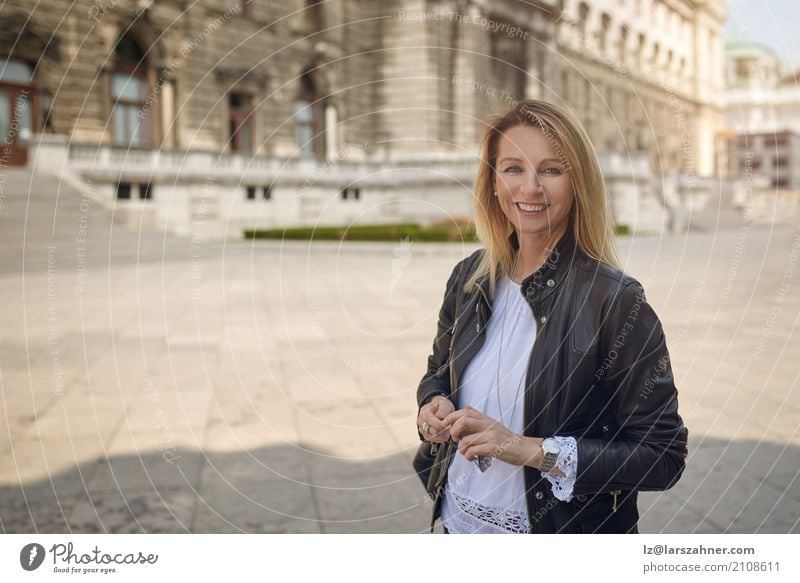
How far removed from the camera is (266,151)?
2723 cm

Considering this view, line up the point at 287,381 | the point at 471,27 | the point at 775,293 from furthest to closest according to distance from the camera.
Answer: the point at 471,27
the point at 775,293
the point at 287,381

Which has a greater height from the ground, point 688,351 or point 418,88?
point 418,88

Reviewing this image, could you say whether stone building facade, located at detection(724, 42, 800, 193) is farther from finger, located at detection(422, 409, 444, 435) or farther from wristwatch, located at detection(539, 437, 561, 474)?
finger, located at detection(422, 409, 444, 435)

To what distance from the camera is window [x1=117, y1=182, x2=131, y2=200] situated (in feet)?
72.0

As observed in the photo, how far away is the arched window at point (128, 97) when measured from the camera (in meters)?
22.8

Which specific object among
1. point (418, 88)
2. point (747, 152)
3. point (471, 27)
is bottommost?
point (747, 152)

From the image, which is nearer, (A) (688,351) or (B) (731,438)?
(B) (731,438)

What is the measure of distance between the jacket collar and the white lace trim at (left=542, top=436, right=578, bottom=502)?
1.49 feet

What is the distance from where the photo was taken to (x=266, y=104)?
27547 millimetres

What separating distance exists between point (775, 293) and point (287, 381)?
8.09 m

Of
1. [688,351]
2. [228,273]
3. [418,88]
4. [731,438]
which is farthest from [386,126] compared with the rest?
[731,438]

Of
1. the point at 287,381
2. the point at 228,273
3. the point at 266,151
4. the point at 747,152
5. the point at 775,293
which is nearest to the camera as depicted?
the point at 747,152
